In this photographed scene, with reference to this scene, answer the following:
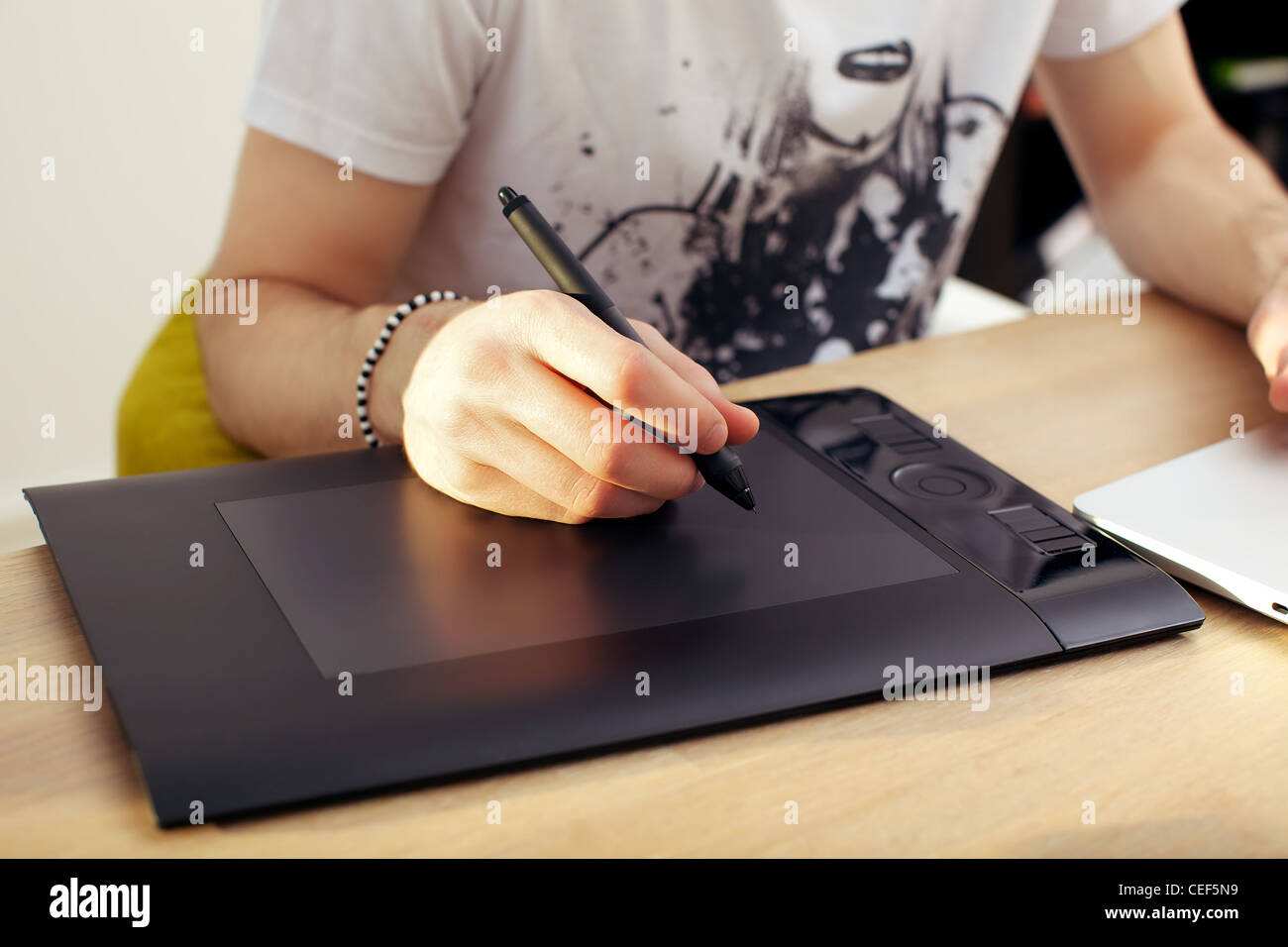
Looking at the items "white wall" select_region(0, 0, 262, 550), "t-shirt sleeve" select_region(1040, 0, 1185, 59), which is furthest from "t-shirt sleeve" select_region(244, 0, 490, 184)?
"white wall" select_region(0, 0, 262, 550)

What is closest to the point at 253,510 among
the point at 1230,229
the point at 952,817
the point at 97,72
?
the point at 952,817

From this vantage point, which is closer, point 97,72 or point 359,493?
point 359,493

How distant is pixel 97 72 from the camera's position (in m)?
1.56

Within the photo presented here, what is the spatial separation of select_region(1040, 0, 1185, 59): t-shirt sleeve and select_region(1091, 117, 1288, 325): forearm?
0.10 metres

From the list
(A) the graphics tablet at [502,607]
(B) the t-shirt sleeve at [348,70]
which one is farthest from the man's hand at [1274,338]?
(B) the t-shirt sleeve at [348,70]

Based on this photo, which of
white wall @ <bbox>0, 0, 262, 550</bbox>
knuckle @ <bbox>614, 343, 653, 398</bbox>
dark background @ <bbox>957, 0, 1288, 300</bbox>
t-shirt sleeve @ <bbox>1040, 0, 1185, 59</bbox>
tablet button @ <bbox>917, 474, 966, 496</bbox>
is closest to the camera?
knuckle @ <bbox>614, 343, 653, 398</bbox>

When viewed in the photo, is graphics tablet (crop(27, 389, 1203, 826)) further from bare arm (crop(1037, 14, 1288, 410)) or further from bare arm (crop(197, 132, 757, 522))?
bare arm (crop(1037, 14, 1288, 410))

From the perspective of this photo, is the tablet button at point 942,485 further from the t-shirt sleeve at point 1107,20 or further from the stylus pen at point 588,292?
the t-shirt sleeve at point 1107,20

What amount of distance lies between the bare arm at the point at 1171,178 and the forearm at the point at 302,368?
52cm

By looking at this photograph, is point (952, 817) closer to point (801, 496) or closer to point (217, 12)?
point (801, 496)

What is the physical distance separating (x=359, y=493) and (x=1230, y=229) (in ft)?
2.27

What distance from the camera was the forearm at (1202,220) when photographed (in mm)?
806

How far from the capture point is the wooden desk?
0.33m
